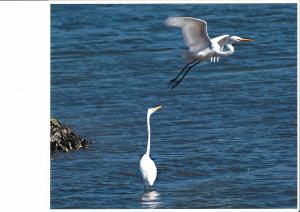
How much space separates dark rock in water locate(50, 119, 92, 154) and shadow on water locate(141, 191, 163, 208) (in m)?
1.36

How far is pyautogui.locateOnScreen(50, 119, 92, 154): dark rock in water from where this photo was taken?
31.2 ft

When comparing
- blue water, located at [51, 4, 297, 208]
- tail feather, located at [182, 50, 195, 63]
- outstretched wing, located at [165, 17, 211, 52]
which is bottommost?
blue water, located at [51, 4, 297, 208]

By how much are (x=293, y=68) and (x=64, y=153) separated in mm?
4250

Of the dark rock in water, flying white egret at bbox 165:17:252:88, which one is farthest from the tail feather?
the dark rock in water

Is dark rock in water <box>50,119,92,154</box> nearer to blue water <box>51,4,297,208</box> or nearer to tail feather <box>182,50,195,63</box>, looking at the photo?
blue water <box>51,4,297,208</box>

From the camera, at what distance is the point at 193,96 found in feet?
38.4

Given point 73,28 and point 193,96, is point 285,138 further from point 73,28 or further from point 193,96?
point 73,28

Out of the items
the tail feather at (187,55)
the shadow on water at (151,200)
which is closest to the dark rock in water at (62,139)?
the shadow on water at (151,200)

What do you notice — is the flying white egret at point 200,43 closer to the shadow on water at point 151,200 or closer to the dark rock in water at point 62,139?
the shadow on water at point 151,200

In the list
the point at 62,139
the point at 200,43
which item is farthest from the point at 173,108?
the point at 200,43

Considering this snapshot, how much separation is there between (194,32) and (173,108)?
3.00m

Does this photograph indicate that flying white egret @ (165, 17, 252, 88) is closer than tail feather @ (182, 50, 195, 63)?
Yes

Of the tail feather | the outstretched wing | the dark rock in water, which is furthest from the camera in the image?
the dark rock in water
